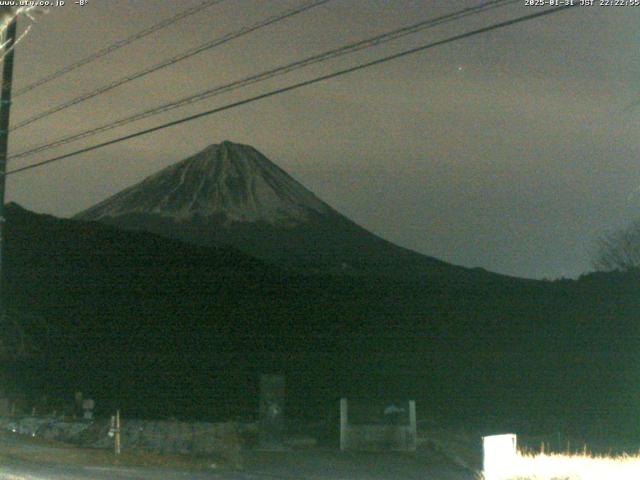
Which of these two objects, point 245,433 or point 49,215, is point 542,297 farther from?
point 49,215

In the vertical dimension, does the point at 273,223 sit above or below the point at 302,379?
above

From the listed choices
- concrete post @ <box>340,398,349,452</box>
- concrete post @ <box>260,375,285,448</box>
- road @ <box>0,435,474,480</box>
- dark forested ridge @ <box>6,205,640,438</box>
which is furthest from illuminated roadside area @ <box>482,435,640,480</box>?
dark forested ridge @ <box>6,205,640,438</box>

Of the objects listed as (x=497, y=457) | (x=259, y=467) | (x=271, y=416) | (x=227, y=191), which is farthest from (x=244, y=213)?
(x=497, y=457)

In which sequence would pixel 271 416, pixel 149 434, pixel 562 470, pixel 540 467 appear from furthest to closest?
pixel 149 434 → pixel 271 416 → pixel 540 467 → pixel 562 470

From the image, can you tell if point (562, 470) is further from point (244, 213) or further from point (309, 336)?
point (244, 213)

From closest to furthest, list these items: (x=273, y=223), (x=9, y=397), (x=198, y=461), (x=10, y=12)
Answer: (x=10, y=12)
(x=198, y=461)
(x=9, y=397)
(x=273, y=223)

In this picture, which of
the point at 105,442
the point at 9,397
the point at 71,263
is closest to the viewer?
the point at 105,442

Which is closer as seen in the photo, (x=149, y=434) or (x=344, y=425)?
(x=344, y=425)

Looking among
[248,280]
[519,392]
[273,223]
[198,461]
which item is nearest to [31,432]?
[198,461]

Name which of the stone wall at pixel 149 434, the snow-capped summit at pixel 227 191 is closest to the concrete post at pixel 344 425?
the stone wall at pixel 149 434
